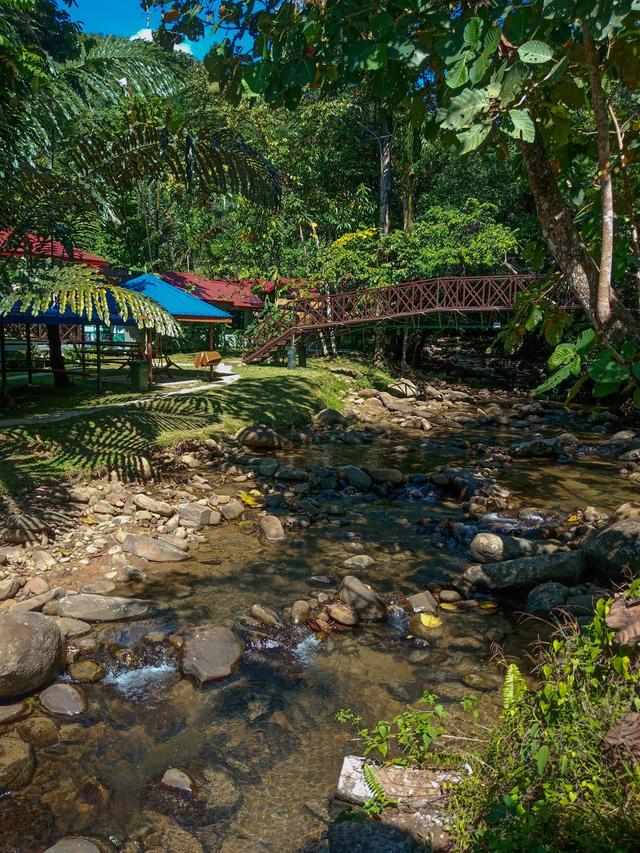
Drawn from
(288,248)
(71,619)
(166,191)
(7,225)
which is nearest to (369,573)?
(71,619)

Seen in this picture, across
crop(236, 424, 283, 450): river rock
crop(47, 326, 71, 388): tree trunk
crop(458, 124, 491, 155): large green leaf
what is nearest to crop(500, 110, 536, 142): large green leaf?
crop(458, 124, 491, 155): large green leaf

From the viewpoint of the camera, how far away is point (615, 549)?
6414 millimetres

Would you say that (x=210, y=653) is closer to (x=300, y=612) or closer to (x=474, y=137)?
(x=300, y=612)

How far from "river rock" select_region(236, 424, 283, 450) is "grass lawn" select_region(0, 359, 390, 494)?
1.36 ft

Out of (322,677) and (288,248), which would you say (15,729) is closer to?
(322,677)

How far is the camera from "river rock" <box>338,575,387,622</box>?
5762mm

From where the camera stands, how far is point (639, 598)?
2824 millimetres

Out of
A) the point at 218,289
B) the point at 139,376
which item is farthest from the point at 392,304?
the point at 218,289

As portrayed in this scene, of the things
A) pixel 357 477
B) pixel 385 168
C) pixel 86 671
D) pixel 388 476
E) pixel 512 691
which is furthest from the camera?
pixel 385 168

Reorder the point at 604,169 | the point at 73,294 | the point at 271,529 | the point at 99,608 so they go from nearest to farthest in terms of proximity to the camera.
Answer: the point at 604,169
the point at 99,608
the point at 73,294
the point at 271,529

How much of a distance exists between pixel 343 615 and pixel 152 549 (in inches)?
105

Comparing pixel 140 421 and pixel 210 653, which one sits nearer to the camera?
pixel 210 653

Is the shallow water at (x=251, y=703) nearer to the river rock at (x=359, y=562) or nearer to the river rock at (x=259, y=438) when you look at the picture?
the river rock at (x=359, y=562)

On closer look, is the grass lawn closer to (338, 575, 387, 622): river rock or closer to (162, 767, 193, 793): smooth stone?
(338, 575, 387, 622): river rock
